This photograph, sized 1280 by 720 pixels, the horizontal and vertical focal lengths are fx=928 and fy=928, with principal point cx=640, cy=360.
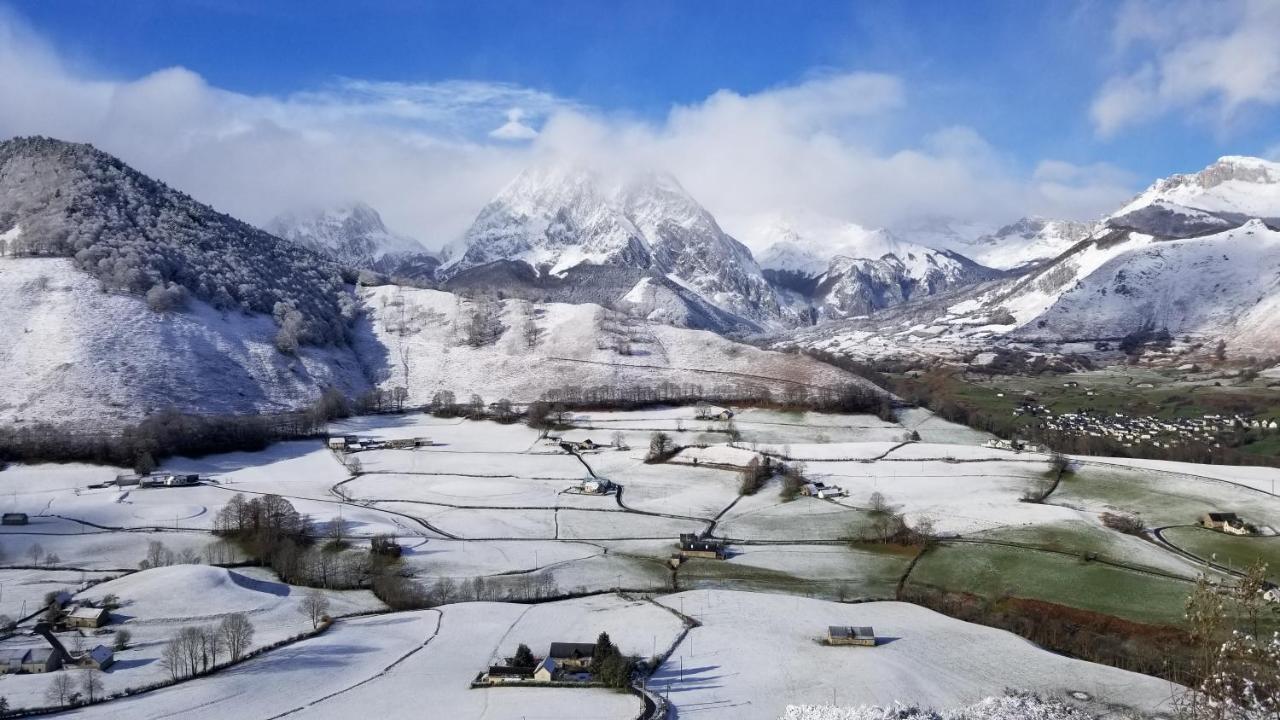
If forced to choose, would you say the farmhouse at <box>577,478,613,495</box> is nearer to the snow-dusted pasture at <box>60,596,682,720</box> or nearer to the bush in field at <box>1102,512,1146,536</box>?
the snow-dusted pasture at <box>60,596,682,720</box>

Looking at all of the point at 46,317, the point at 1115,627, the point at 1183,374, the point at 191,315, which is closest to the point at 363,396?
the point at 191,315

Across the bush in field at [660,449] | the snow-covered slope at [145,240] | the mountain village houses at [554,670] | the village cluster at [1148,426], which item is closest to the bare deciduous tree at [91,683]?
the mountain village houses at [554,670]

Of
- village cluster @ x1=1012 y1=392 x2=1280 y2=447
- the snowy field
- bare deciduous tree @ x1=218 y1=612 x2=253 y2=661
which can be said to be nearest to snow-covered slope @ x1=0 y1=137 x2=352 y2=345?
the snowy field

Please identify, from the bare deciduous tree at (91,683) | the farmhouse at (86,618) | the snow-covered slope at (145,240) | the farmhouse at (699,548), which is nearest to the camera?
the bare deciduous tree at (91,683)

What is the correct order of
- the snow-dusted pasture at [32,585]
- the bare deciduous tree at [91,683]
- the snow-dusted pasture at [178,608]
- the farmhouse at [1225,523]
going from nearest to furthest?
the bare deciduous tree at [91,683] → the snow-dusted pasture at [178,608] → the snow-dusted pasture at [32,585] → the farmhouse at [1225,523]

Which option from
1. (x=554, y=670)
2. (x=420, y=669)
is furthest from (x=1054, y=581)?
(x=420, y=669)

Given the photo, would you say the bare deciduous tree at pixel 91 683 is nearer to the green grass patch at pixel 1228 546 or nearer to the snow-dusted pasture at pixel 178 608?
the snow-dusted pasture at pixel 178 608
